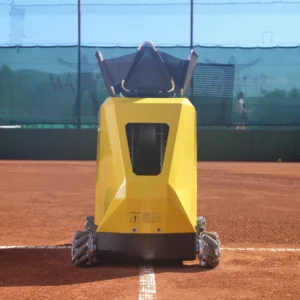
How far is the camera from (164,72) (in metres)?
5.43

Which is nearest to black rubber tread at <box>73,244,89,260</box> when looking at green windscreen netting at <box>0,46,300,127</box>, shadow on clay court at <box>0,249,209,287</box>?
shadow on clay court at <box>0,249,209,287</box>

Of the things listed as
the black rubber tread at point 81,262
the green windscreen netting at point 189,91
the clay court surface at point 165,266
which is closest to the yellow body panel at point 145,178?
the black rubber tread at point 81,262

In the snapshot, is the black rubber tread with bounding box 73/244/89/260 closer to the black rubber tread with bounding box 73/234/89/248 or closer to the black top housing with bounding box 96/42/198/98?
the black rubber tread with bounding box 73/234/89/248

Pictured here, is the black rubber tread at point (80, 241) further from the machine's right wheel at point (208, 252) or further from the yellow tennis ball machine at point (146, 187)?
the machine's right wheel at point (208, 252)

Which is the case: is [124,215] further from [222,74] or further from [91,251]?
[222,74]

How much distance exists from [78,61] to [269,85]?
7542mm

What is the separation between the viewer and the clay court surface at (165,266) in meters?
4.29

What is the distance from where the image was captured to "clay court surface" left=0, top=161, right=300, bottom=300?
14.1 feet

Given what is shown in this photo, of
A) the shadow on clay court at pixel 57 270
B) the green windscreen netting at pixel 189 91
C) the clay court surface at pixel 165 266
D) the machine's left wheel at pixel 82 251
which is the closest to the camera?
the clay court surface at pixel 165 266

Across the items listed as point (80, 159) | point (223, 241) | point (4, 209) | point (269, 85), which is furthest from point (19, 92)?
point (223, 241)

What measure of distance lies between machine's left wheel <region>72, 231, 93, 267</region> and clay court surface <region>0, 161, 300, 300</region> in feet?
0.24

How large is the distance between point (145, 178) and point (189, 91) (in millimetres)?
18324

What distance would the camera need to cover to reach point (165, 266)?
5.10 m

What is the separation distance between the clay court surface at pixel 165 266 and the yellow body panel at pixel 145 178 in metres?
0.43
